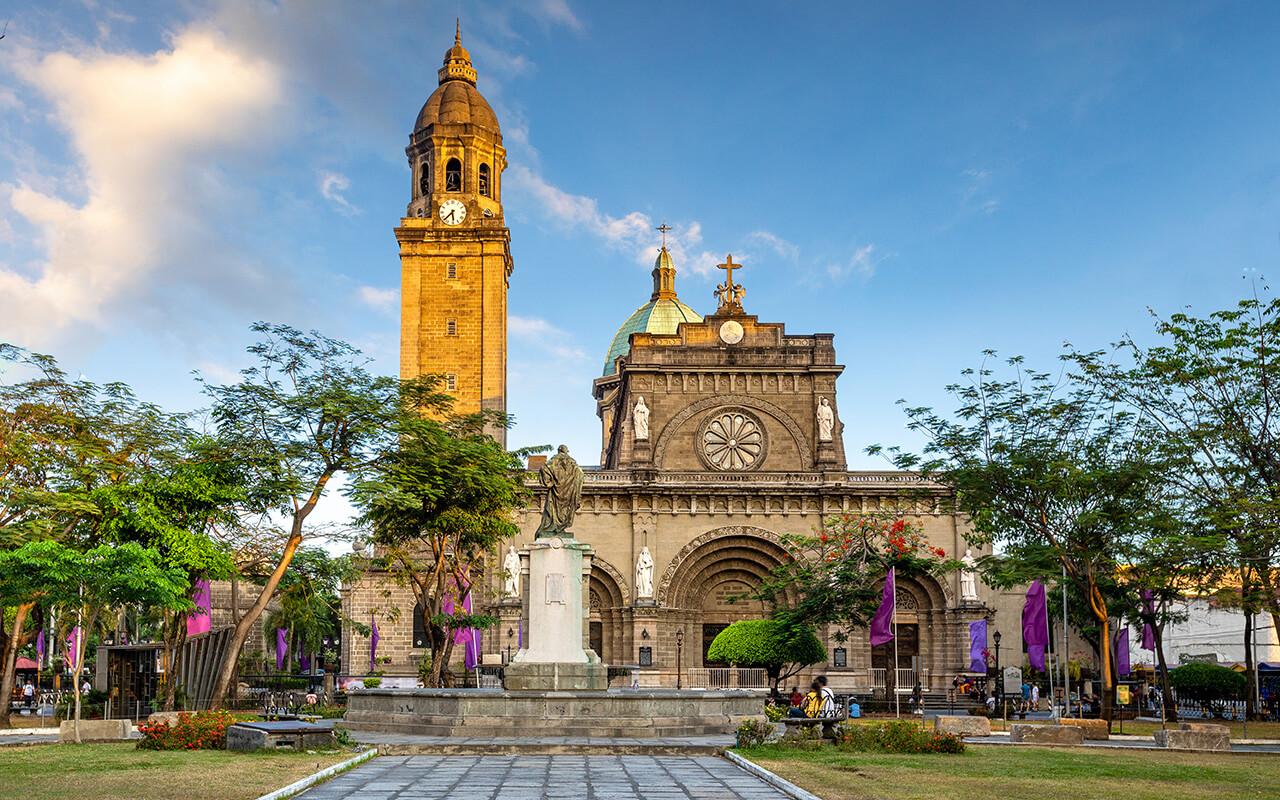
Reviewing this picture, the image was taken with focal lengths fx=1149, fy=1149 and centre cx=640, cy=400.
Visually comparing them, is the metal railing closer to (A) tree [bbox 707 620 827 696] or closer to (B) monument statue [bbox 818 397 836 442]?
(A) tree [bbox 707 620 827 696]

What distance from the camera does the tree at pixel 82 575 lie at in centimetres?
2034

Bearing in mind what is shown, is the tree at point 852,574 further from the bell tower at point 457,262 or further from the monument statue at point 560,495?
the bell tower at point 457,262

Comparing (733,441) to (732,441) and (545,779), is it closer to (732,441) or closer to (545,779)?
(732,441)

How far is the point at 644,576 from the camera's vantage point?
47750 millimetres

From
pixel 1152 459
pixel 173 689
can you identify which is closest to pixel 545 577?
pixel 173 689

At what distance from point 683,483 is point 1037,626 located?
2201 cm

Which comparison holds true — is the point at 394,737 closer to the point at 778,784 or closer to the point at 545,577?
the point at 545,577

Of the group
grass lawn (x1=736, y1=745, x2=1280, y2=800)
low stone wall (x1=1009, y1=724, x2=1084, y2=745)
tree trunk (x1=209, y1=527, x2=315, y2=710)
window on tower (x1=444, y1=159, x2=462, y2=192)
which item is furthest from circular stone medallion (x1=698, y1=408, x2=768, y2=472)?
grass lawn (x1=736, y1=745, x2=1280, y2=800)

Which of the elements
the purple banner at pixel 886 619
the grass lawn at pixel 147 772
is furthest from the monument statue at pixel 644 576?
the grass lawn at pixel 147 772

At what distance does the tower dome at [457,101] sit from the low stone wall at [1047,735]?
41.6 meters

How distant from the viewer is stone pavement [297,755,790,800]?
1165cm

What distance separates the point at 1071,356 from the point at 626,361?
26.9 m

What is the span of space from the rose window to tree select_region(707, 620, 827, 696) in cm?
1387

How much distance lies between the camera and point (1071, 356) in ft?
89.9
